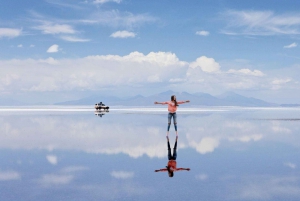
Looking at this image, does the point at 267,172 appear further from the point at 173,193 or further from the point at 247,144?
the point at 247,144

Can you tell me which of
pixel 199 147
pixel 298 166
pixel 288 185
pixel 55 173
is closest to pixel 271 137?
pixel 199 147

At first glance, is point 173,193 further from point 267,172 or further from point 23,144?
point 23,144

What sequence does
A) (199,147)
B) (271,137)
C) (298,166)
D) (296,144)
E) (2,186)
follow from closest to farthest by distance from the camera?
(2,186)
(298,166)
(199,147)
(296,144)
(271,137)

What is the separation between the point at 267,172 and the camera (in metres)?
11.2

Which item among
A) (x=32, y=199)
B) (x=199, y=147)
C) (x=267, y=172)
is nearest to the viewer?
(x=32, y=199)

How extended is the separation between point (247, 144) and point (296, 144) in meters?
2.20

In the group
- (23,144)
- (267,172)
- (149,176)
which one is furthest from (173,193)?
(23,144)

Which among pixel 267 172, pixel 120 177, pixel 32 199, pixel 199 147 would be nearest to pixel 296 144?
pixel 199 147

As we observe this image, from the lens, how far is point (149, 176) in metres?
10.6

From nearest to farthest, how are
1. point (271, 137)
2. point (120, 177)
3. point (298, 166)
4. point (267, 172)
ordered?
point (120, 177), point (267, 172), point (298, 166), point (271, 137)

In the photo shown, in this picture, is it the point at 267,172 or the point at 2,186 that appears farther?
the point at 267,172

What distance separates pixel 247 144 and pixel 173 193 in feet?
33.5

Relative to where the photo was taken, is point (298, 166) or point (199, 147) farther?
point (199, 147)

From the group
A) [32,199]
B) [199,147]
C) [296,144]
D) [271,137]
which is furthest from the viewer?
[271,137]
